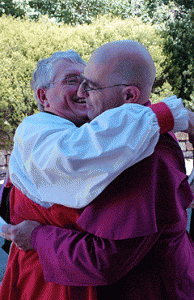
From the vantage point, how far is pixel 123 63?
3.98 ft

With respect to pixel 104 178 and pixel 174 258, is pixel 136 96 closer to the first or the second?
pixel 104 178

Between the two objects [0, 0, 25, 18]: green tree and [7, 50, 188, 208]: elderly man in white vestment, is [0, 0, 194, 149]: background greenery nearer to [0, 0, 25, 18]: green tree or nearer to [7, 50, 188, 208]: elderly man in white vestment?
[7, 50, 188, 208]: elderly man in white vestment

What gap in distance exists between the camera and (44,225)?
4.47ft

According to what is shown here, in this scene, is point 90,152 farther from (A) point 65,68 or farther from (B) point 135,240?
(A) point 65,68

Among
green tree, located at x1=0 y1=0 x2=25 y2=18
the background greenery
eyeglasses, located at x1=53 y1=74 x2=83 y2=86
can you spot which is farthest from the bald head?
green tree, located at x1=0 y1=0 x2=25 y2=18

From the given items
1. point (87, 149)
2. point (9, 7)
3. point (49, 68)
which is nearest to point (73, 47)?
point (49, 68)

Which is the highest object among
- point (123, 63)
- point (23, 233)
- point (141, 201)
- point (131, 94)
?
point (123, 63)

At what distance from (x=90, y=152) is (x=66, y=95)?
68 cm

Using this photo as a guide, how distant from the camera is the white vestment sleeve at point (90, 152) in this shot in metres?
1.09

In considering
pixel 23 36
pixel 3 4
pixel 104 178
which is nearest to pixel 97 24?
pixel 23 36

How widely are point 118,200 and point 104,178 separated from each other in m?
0.10

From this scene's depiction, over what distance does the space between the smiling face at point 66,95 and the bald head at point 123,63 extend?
468mm

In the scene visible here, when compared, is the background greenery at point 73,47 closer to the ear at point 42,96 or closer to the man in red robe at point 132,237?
the ear at point 42,96

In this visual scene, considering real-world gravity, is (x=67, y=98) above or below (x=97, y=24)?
above
